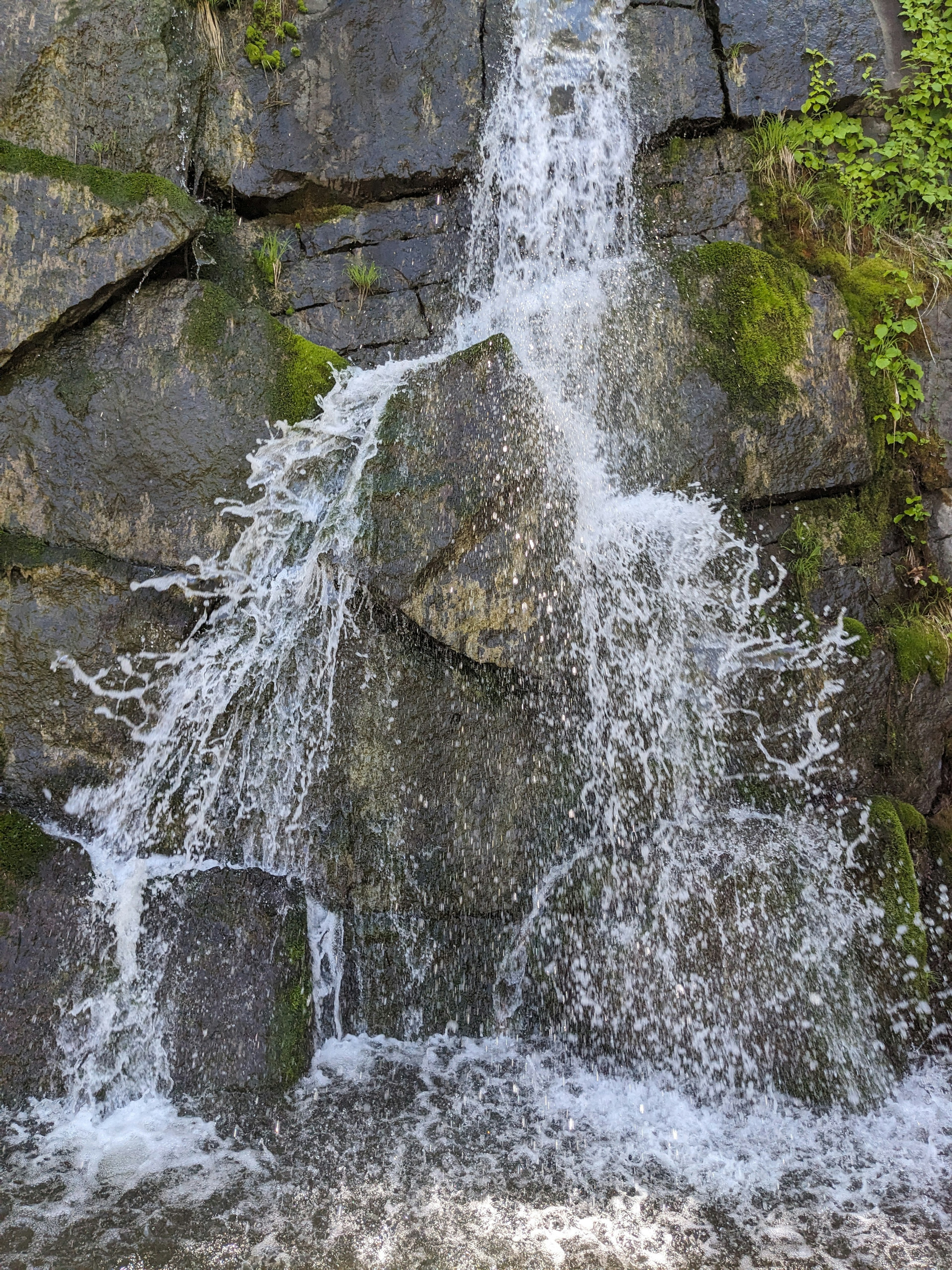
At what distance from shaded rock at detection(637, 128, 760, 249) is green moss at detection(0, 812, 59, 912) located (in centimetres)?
476

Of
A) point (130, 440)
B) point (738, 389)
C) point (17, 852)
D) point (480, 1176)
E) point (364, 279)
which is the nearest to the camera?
point (480, 1176)

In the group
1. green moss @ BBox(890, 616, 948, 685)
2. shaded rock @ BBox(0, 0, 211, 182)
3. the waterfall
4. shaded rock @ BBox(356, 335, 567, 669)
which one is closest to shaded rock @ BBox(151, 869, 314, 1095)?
the waterfall

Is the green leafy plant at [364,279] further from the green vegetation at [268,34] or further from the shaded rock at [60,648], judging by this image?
the shaded rock at [60,648]

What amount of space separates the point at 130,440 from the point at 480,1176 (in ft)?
11.8

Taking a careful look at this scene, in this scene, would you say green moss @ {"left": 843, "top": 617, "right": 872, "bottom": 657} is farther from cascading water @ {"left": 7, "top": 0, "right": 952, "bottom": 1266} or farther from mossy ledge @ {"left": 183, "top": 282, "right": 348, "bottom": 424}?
mossy ledge @ {"left": 183, "top": 282, "right": 348, "bottom": 424}

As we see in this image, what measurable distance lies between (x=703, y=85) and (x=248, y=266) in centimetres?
303

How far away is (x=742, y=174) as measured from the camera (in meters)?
5.51

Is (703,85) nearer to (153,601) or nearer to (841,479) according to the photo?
(841,479)

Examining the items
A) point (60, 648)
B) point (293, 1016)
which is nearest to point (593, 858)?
point (293, 1016)

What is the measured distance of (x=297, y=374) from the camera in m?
4.70

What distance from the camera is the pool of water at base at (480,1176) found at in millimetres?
2898

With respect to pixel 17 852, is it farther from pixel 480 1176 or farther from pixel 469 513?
pixel 469 513

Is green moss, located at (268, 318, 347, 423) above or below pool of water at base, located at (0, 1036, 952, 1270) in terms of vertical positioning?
above

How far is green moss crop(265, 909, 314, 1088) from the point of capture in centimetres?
385
